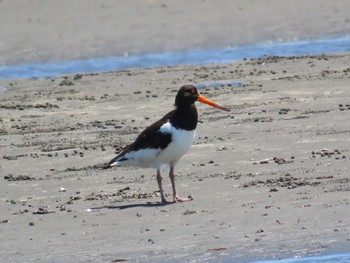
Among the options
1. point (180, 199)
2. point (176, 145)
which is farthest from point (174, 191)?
point (176, 145)

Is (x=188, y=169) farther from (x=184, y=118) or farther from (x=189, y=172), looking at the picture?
(x=184, y=118)

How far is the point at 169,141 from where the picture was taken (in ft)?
33.8

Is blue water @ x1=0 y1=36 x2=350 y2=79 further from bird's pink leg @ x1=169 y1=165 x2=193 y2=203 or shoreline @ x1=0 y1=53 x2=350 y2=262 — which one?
bird's pink leg @ x1=169 y1=165 x2=193 y2=203

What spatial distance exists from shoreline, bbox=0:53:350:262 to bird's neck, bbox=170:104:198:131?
63cm

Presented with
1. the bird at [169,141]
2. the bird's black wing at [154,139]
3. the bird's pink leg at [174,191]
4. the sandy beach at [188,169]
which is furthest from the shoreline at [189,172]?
the bird's black wing at [154,139]

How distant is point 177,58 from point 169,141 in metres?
8.96

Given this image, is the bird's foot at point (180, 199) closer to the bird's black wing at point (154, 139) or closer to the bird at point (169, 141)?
the bird at point (169, 141)

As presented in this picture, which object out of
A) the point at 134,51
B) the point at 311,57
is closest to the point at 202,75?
the point at 311,57

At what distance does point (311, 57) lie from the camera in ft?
57.8

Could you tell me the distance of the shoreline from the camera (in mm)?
9008

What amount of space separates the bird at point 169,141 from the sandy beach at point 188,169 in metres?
0.32

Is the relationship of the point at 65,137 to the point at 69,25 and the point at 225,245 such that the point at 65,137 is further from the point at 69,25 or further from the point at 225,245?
the point at 69,25

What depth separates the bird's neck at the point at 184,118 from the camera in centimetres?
1031

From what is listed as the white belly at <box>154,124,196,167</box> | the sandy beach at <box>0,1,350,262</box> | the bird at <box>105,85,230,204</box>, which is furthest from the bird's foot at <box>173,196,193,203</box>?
the white belly at <box>154,124,196,167</box>
